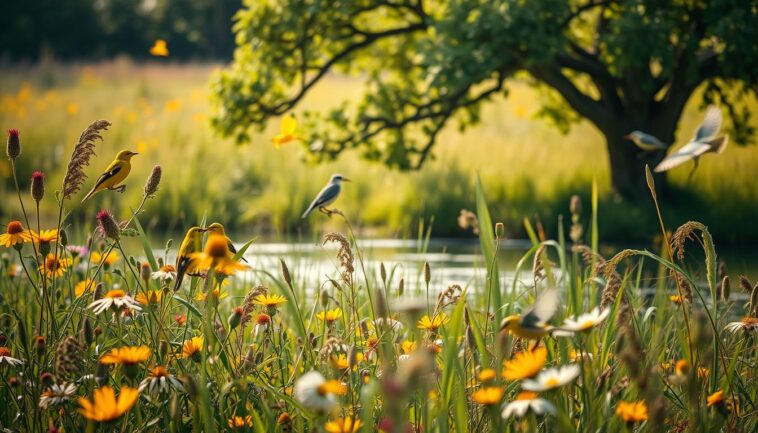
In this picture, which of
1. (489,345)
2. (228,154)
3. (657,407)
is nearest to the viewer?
(657,407)

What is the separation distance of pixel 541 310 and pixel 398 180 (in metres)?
8.93

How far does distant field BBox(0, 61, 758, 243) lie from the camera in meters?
9.05

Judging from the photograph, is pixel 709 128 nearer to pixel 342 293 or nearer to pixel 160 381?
pixel 342 293

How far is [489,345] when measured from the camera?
2.48 meters

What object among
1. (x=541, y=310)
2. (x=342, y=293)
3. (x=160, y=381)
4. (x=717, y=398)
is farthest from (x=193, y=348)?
(x=717, y=398)

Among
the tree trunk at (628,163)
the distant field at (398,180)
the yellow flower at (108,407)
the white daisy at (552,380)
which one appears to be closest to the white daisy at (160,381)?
the yellow flower at (108,407)

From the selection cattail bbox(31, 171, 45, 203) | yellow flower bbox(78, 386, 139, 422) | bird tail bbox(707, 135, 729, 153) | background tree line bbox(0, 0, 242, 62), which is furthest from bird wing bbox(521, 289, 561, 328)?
background tree line bbox(0, 0, 242, 62)

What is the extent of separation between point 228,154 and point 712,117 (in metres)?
9.78

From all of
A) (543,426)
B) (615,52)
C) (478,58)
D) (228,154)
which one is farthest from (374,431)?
(228,154)

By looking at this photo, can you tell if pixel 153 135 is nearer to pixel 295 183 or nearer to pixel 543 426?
pixel 295 183

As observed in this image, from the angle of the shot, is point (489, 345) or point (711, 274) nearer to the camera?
point (711, 274)

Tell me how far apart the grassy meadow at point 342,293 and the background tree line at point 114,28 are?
1192cm

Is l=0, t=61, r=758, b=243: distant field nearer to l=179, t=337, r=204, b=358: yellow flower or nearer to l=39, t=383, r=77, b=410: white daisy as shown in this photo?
l=179, t=337, r=204, b=358: yellow flower

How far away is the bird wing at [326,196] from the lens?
240cm
